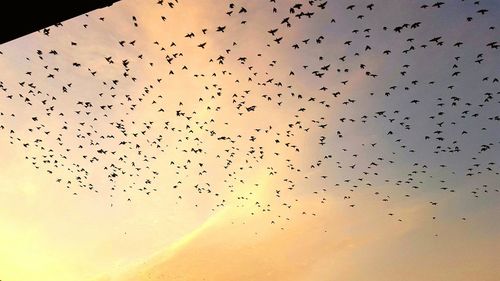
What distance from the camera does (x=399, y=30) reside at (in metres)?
18.6

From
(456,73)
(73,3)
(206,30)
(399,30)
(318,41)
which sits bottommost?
(73,3)

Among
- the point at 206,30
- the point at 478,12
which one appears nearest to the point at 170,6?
the point at 206,30

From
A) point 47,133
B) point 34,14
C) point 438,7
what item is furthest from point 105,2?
point 47,133

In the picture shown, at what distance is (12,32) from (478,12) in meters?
21.4

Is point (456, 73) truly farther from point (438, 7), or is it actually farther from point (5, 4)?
point (5, 4)

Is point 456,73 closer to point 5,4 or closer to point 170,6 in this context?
point 170,6

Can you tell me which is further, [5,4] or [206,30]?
[206,30]

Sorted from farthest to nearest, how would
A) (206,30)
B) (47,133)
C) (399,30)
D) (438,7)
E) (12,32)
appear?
1. (47,133)
2. (206,30)
3. (399,30)
4. (438,7)
5. (12,32)

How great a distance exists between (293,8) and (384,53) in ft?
20.7

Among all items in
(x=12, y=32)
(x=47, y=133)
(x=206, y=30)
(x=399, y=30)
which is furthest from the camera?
(x=47, y=133)

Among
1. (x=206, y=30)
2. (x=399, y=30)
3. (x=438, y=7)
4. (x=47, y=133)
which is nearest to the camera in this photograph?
(x=438, y=7)

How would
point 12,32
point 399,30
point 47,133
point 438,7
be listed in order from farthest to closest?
point 47,133 < point 399,30 < point 438,7 < point 12,32

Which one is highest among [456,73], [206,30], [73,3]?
[206,30]

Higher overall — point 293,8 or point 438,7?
point 293,8
